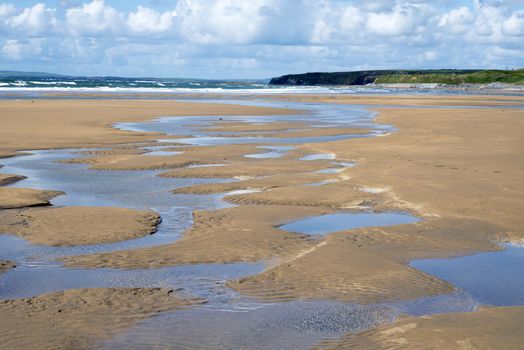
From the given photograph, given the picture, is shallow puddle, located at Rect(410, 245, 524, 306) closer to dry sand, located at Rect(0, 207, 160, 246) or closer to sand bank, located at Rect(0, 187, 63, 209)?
dry sand, located at Rect(0, 207, 160, 246)

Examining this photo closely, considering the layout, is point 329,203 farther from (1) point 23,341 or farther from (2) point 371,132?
(2) point 371,132

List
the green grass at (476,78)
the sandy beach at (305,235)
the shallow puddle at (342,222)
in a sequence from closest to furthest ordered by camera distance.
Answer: the sandy beach at (305,235)
the shallow puddle at (342,222)
the green grass at (476,78)

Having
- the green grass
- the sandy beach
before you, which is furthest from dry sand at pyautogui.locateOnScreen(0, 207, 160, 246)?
the green grass

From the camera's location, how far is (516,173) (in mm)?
17906

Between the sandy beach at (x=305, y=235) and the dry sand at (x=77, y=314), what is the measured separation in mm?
21

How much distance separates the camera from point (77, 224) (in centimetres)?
1220

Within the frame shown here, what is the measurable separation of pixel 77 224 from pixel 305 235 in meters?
4.14

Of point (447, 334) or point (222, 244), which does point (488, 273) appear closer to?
point (447, 334)

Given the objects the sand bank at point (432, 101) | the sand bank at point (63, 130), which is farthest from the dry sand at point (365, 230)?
the sand bank at point (432, 101)

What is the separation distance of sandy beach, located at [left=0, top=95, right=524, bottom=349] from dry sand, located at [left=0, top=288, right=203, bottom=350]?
0.02 m

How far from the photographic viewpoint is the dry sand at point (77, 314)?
695 cm

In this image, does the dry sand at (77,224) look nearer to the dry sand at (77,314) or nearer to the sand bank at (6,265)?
the sand bank at (6,265)

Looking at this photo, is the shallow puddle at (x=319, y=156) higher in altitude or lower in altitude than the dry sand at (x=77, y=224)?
higher

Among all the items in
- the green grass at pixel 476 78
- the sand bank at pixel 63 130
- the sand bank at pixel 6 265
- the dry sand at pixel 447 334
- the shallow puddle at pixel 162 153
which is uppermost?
the green grass at pixel 476 78
